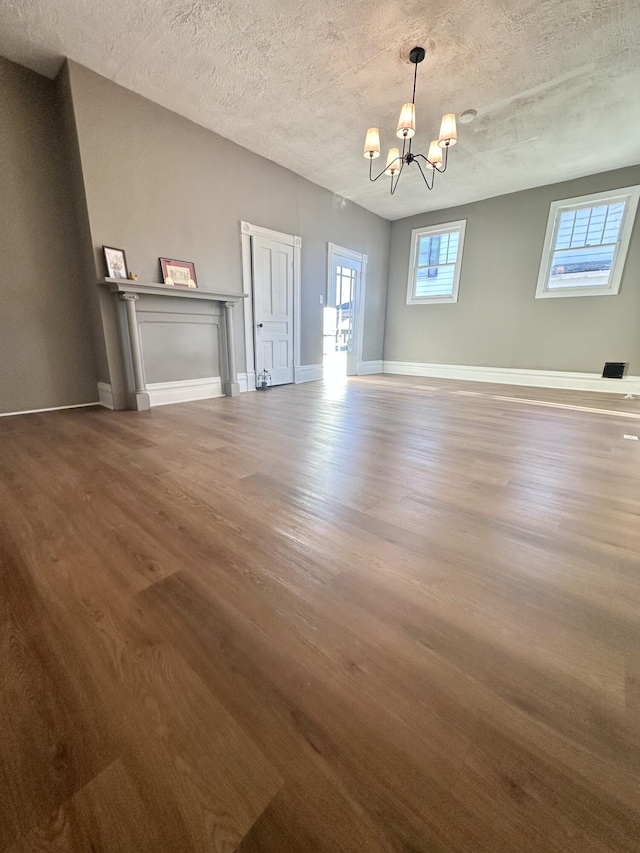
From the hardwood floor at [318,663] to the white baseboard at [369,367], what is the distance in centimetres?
496

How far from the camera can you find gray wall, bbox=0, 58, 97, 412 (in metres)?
2.81

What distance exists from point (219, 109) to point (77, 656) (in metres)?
4.43

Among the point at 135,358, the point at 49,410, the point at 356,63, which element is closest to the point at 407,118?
the point at 356,63

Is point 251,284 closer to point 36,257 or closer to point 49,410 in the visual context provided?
point 36,257

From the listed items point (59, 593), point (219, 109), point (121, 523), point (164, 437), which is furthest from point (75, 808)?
point (219, 109)

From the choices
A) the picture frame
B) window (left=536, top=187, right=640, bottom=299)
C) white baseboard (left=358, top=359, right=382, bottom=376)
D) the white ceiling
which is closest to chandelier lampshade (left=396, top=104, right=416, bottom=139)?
the white ceiling

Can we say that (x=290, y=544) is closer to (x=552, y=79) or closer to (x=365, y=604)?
(x=365, y=604)

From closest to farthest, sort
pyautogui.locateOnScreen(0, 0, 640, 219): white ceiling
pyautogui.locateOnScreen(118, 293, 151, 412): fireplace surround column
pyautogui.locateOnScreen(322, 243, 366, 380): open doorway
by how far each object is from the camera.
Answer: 1. pyautogui.locateOnScreen(0, 0, 640, 219): white ceiling
2. pyautogui.locateOnScreen(118, 293, 151, 412): fireplace surround column
3. pyautogui.locateOnScreen(322, 243, 366, 380): open doorway

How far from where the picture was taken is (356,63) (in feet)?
8.75

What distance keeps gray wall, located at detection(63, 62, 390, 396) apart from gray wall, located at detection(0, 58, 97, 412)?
46 centimetres

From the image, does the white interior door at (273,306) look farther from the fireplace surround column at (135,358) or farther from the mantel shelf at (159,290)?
the fireplace surround column at (135,358)

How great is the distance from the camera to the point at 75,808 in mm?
527

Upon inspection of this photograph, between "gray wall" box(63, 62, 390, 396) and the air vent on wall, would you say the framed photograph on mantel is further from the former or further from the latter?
the air vent on wall

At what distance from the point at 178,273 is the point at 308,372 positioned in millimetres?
2413
